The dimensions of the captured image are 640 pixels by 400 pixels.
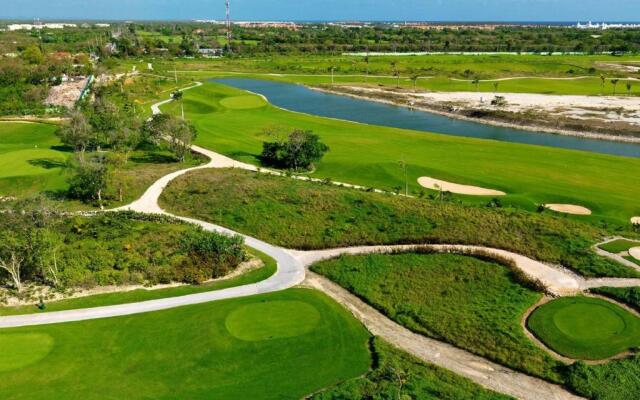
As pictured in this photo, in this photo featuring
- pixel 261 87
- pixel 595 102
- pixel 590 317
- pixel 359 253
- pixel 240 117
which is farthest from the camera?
pixel 261 87

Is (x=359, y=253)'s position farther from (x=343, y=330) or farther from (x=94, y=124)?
(x=94, y=124)

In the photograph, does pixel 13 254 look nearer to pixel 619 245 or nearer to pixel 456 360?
pixel 456 360

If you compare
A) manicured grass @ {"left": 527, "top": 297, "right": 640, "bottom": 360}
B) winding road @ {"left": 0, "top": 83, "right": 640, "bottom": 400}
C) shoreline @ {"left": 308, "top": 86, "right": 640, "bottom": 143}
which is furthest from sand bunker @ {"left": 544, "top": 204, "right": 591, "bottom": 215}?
shoreline @ {"left": 308, "top": 86, "right": 640, "bottom": 143}

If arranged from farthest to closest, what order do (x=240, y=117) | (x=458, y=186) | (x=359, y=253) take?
(x=240, y=117) → (x=458, y=186) → (x=359, y=253)

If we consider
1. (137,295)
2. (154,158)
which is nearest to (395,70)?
(154,158)

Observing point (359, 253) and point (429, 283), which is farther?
point (359, 253)

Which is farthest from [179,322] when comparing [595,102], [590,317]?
[595,102]

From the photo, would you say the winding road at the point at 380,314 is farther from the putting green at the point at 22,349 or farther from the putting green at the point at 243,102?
the putting green at the point at 243,102
